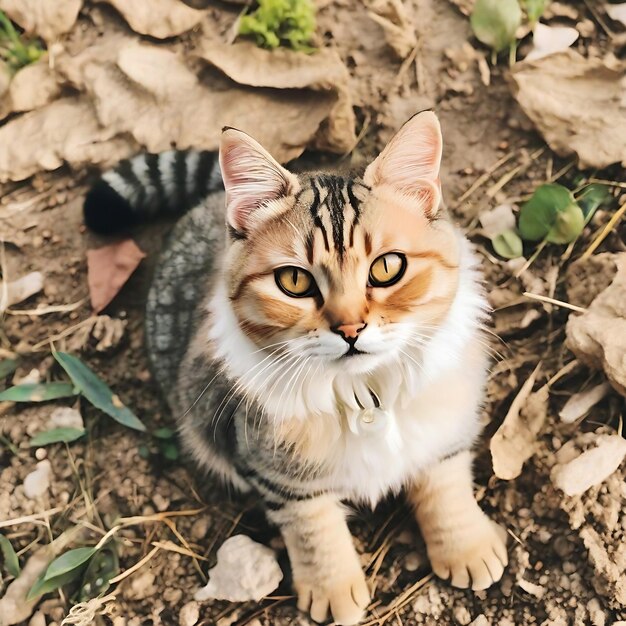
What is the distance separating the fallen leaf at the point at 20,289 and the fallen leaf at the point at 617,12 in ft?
7.00

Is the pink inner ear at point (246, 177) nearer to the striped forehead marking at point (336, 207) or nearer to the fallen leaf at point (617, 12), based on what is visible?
the striped forehead marking at point (336, 207)

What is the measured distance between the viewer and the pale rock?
6.96ft

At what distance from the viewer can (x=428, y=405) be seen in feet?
5.71

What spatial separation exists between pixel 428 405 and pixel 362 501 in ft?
1.34

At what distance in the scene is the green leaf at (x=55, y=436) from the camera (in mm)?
2158

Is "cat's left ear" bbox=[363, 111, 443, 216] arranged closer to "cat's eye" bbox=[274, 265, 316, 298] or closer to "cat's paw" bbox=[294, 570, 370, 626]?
"cat's eye" bbox=[274, 265, 316, 298]

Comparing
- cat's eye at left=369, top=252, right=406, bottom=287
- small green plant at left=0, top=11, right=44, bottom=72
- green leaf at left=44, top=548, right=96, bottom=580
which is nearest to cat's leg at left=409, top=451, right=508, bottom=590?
cat's eye at left=369, top=252, right=406, bottom=287

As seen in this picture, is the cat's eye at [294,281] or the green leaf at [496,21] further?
the green leaf at [496,21]

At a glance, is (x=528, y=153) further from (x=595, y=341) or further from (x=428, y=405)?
(x=428, y=405)

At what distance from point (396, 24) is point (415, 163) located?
1.19 meters

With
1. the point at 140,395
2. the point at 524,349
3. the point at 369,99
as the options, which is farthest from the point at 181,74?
the point at 524,349

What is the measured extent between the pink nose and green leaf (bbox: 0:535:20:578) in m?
1.26

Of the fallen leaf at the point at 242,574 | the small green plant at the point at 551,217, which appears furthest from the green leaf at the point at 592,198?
the fallen leaf at the point at 242,574

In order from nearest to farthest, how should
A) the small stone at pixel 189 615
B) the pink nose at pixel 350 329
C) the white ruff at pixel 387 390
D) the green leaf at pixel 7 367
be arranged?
the pink nose at pixel 350 329 → the white ruff at pixel 387 390 → the small stone at pixel 189 615 → the green leaf at pixel 7 367
